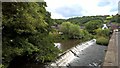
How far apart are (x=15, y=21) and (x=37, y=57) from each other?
4.26 metres

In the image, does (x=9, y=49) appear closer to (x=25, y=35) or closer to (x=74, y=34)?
(x=25, y=35)

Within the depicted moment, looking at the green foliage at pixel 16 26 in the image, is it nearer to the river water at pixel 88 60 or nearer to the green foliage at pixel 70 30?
the river water at pixel 88 60

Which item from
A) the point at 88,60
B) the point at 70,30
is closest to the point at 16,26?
the point at 88,60

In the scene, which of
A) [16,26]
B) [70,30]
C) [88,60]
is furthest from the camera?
[70,30]

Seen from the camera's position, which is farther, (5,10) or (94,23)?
(94,23)

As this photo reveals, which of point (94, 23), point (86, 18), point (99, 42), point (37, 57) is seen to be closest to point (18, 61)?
point (37, 57)

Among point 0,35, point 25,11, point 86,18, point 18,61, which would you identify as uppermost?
point 25,11

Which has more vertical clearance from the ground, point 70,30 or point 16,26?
A: point 16,26

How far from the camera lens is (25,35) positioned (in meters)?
11.9

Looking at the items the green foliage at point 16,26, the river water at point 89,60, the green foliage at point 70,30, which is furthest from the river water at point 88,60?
the green foliage at point 70,30

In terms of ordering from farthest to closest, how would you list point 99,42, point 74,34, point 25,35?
point 74,34, point 99,42, point 25,35

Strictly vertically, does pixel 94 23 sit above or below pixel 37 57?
below

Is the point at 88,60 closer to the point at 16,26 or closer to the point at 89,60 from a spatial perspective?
the point at 89,60

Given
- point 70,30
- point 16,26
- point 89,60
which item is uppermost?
point 16,26
